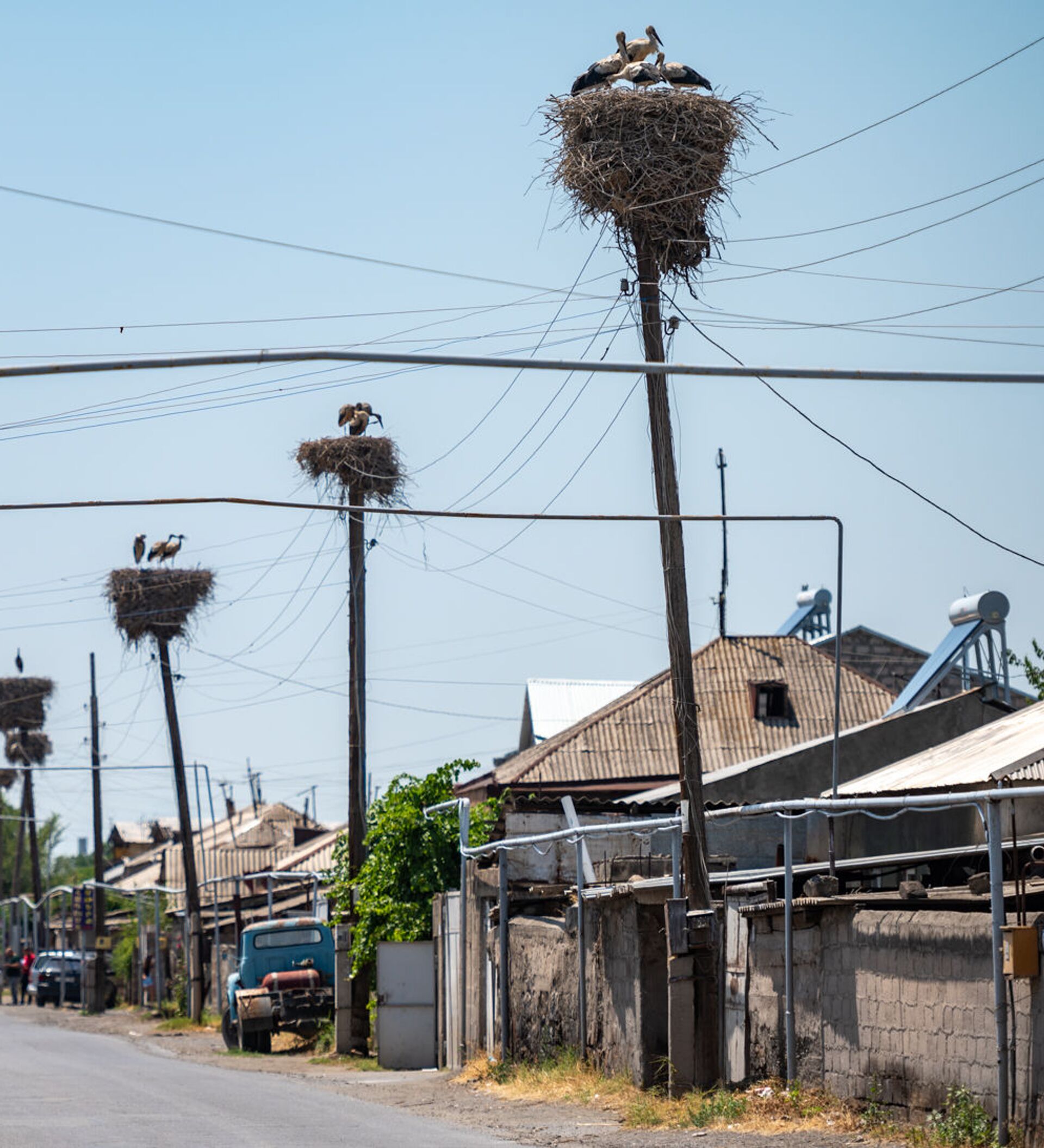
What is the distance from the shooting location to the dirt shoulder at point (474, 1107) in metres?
12.8

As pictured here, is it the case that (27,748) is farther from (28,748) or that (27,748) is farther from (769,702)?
(769,702)

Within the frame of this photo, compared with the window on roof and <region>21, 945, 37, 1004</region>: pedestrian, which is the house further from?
<region>21, 945, 37, 1004</region>: pedestrian

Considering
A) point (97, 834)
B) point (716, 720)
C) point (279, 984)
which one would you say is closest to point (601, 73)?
point (279, 984)

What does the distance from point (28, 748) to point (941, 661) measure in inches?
1733

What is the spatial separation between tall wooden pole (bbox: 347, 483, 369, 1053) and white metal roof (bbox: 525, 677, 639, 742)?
62.8 ft

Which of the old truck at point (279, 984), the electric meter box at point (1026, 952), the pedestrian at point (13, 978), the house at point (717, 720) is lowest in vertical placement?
the pedestrian at point (13, 978)

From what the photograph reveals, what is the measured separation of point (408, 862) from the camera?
26.1 m

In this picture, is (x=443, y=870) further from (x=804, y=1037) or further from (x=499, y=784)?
(x=804, y=1037)

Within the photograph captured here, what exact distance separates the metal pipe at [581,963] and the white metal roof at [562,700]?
29.3m

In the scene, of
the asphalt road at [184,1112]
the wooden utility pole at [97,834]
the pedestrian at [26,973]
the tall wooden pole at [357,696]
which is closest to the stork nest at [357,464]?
the tall wooden pole at [357,696]

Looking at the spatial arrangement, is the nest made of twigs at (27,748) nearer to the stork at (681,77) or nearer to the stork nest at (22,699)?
the stork nest at (22,699)

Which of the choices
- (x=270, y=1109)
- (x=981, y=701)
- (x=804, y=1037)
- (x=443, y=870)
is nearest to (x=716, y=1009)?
(x=804, y=1037)

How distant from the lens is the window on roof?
38719 mm

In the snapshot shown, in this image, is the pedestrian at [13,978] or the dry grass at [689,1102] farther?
the pedestrian at [13,978]
